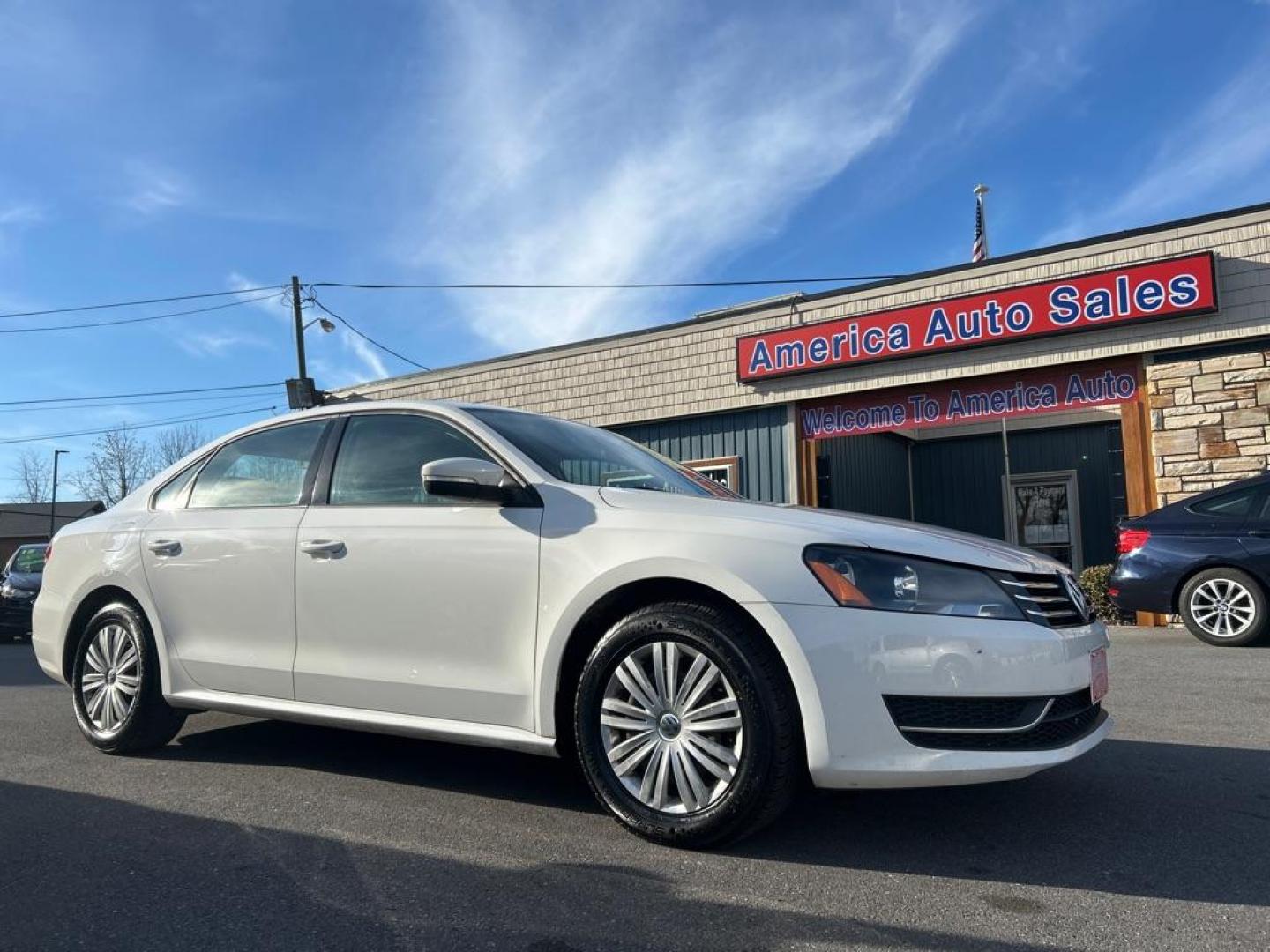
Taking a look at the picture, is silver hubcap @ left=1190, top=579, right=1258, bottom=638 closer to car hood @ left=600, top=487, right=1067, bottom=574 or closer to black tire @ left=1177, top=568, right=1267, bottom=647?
black tire @ left=1177, top=568, right=1267, bottom=647

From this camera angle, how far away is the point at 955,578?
9.82 feet

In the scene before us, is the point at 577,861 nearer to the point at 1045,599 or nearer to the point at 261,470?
the point at 1045,599

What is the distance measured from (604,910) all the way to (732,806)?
514mm

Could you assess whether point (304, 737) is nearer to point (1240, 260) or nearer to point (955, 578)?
point (955, 578)

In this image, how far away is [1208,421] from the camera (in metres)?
10.2

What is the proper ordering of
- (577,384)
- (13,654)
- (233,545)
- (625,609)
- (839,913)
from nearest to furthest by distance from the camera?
(839,913)
(625,609)
(233,545)
(13,654)
(577,384)

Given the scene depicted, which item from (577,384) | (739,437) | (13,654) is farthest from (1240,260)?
Answer: (13,654)

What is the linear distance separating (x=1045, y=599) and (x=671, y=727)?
127cm

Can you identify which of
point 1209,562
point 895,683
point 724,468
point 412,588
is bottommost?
point 895,683

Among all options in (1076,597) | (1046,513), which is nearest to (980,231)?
(1046,513)

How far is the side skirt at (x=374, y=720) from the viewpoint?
3395 millimetres

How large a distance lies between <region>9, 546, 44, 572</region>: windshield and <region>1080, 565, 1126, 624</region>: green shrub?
14509 millimetres

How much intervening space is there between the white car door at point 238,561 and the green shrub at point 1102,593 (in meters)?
8.50

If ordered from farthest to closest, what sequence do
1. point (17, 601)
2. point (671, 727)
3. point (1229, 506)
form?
point (17, 601) < point (1229, 506) < point (671, 727)
